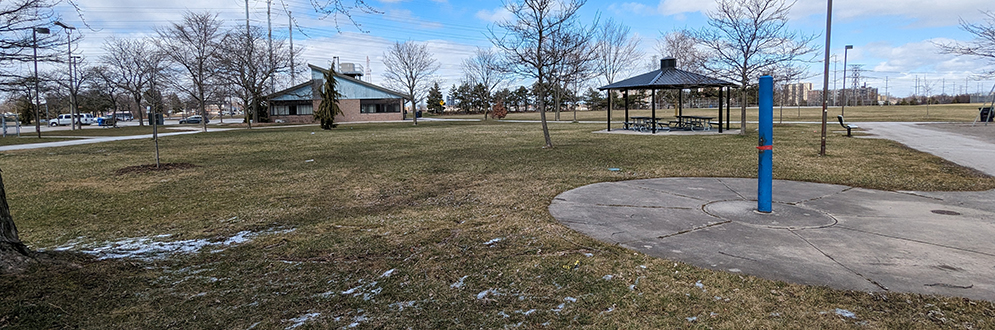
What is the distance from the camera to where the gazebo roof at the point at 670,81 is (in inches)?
817

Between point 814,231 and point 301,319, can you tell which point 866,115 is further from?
point 301,319

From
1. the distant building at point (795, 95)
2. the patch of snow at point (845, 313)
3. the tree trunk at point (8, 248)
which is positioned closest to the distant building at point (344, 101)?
the tree trunk at point (8, 248)

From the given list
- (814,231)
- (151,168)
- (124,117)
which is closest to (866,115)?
(814,231)

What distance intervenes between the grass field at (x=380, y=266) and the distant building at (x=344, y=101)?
142 ft

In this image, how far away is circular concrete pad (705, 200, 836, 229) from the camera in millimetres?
4922

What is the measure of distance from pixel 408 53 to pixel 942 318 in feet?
155

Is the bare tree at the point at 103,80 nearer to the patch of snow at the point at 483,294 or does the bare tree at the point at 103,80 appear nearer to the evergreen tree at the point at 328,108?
the evergreen tree at the point at 328,108

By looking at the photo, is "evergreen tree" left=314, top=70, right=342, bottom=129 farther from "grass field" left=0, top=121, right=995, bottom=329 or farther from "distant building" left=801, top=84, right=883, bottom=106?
"distant building" left=801, top=84, right=883, bottom=106

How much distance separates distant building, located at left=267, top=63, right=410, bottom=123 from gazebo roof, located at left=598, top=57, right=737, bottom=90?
32.8 m

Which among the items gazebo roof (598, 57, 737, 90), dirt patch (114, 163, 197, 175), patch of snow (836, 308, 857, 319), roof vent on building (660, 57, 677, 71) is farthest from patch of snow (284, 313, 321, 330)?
roof vent on building (660, 57, 677, 71)

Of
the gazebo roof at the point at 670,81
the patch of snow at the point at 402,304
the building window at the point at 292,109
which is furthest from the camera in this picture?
the building window at the point at 292,109

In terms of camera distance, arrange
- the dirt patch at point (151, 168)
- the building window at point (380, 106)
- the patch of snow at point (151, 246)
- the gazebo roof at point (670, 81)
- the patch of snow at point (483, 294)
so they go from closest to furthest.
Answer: the patch of snow at point (483, 294), the patch of snow at point (151, 246), the dirt patch at point (151, 168), the gazebo roof at point (670, 81), the building window at point (380, 106)

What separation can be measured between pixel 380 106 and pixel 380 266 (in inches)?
2029

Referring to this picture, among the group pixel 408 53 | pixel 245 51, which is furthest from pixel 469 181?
pixel 408 53
